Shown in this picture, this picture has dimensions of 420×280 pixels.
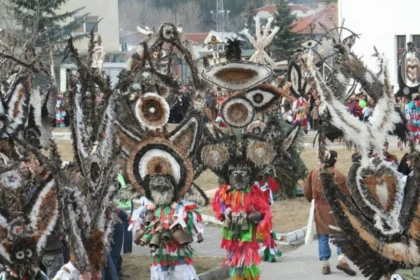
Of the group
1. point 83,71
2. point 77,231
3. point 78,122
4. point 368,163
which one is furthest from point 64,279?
point 368,163

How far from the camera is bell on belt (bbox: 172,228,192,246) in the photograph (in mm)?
11164

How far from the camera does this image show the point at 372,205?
894 centimetres

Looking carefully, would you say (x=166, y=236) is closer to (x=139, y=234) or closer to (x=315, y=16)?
(x=139, y=234)

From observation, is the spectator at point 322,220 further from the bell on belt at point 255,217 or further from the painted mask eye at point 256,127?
the bell on belt at point 255,217

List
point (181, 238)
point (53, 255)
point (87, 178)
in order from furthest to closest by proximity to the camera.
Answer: point (181, 238)
point (53, 255)
point (87, 178)

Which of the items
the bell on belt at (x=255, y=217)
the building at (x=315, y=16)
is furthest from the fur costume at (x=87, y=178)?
the building at (x=315, y=16)

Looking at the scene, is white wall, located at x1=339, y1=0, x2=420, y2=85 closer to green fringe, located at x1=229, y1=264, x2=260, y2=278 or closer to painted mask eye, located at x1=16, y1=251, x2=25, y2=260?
green fringe, located at x1=229, y1=264, x2=260, y2=278

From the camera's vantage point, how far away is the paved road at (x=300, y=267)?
1399cm

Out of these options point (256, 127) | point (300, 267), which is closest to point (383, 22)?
point (256, 127)

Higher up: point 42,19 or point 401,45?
point 42,19

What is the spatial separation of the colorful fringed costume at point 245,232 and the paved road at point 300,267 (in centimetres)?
148

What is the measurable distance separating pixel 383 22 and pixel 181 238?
115 feet

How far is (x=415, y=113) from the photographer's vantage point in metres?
24.8

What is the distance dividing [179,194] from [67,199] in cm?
378
